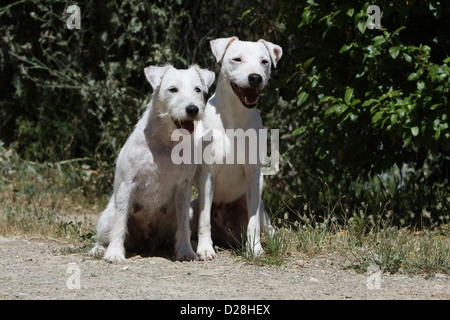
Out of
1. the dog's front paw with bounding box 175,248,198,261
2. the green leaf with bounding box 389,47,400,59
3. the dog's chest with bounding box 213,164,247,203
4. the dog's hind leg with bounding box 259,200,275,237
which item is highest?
the green leaf with bounding box 389,47,400,59

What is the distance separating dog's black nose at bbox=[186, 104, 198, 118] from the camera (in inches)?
180

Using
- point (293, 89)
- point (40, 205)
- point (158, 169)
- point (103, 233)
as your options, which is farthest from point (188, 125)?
point (40, 205)

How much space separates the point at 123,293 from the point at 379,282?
5.37ft

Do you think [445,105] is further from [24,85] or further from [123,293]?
[24,85]

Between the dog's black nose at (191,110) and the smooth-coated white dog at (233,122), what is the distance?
0.42 m

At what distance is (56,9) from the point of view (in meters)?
8.27

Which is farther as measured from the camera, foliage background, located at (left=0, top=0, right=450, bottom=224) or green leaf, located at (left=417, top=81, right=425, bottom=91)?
foliage background, located at (left=0, top=0, right=450, bottom=224)

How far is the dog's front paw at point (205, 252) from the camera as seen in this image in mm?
4844

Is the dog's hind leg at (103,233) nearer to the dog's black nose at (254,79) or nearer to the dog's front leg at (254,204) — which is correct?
the dog's front leg at (254,204)

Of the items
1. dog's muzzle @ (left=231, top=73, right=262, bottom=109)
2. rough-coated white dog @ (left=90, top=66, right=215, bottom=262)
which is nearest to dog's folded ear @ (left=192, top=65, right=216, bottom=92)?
rough-coated white dog @ (left=90, top=66, right=215, bottom=262)

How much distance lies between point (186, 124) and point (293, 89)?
214cm

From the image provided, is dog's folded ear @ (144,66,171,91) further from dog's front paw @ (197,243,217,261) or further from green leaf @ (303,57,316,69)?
green leaf @ (303,57,316,69)

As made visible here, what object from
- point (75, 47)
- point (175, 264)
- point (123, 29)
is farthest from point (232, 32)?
point (175, 264)

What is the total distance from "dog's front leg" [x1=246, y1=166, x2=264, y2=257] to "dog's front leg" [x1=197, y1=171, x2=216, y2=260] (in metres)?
0.30
